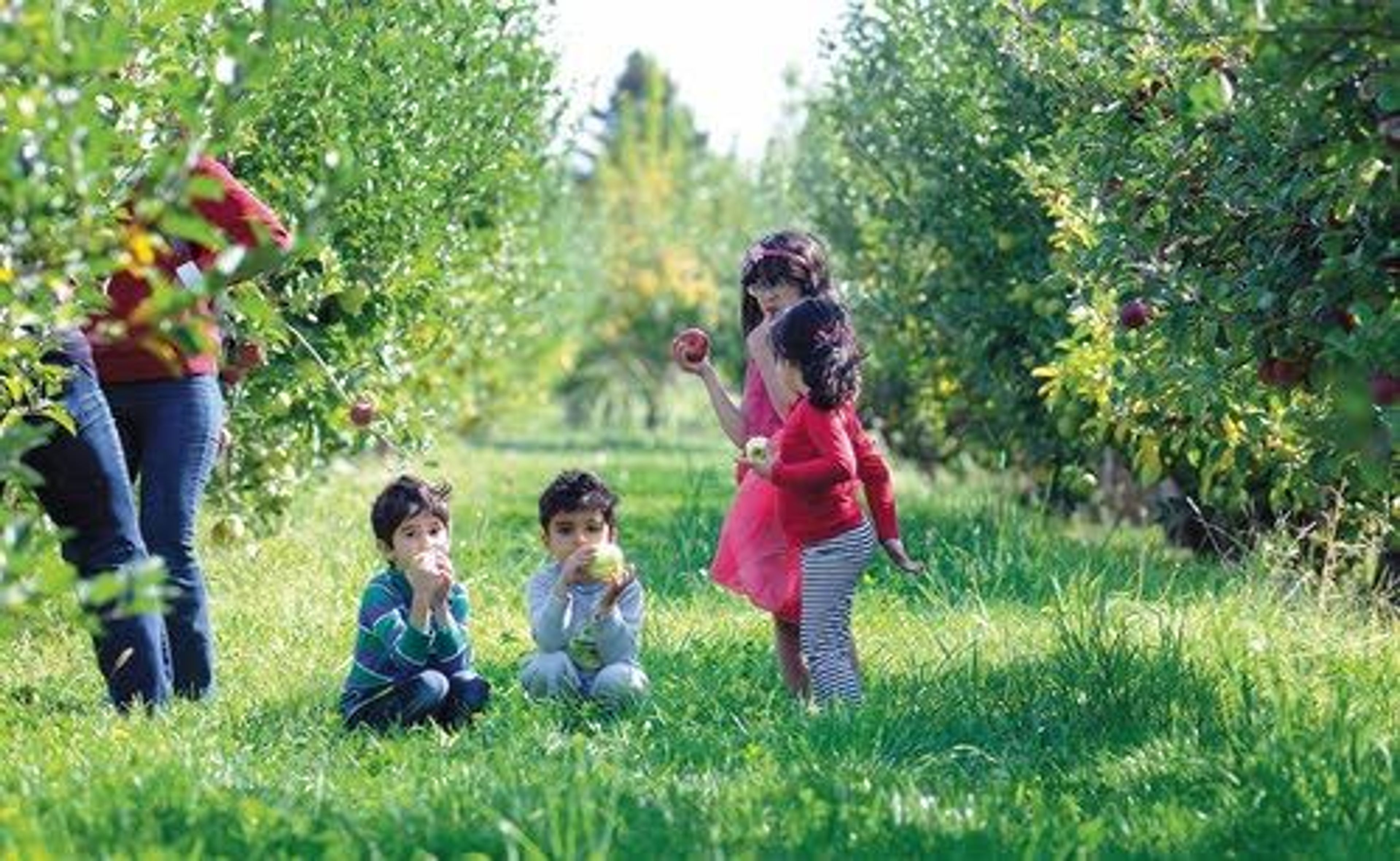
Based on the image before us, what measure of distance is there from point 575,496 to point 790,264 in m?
1.00

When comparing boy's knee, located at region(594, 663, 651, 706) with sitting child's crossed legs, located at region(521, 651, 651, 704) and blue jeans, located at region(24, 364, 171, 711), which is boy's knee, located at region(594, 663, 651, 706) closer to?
sitting child's crossed legs, located at region(521, 651, 651, 704)

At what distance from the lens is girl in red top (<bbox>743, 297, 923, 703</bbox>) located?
6.83 metres

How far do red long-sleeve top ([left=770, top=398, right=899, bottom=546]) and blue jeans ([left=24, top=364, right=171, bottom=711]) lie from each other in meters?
1.71

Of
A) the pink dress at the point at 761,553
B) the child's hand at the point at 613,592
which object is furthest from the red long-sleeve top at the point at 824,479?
the child's hand at the point at 613,592

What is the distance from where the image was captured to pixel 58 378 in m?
6.16

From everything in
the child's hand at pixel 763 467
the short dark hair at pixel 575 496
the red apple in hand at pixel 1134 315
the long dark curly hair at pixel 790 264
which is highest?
the long dark curly hair at pixel 790 264

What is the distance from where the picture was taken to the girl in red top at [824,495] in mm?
6832

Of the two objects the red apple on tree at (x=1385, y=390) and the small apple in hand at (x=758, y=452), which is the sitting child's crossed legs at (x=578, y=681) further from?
the red apple on tree at (x=1385, y=390)

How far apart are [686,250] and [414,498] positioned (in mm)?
24370

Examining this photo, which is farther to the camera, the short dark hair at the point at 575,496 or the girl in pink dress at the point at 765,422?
the girl in pink dress at the point at 765,422

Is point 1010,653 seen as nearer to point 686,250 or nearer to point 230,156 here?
point 230,156

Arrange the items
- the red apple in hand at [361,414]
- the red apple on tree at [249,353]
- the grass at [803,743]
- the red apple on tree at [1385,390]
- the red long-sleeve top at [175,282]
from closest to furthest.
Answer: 1. the grass at [803,743]
2. the red apple on tree at [1385,390]
3. the red long-sleeve top at [175,282]
4. the red apple in hand at [361,414]
5. the red apple on tree at [249,353]

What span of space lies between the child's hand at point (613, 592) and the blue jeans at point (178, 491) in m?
1.16

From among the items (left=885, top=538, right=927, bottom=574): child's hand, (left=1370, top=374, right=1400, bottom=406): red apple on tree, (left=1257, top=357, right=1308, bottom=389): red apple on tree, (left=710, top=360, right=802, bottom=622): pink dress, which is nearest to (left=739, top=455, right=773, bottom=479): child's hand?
(left=710, top=360, right=802, bottom=622): pink dress
